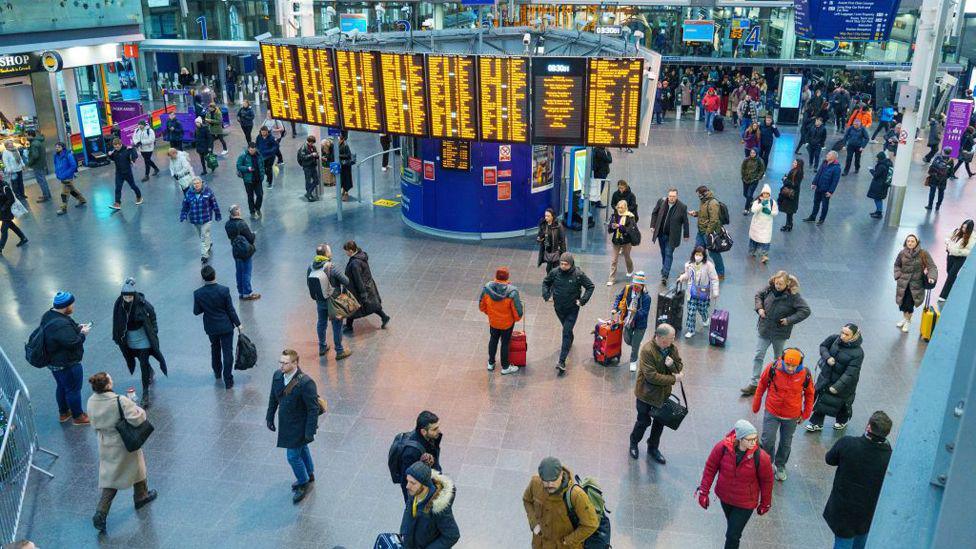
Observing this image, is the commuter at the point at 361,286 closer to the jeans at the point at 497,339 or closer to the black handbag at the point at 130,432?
the jeans at the point at 497,339

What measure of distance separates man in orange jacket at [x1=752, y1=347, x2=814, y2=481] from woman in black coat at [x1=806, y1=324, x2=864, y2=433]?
0.84 meters

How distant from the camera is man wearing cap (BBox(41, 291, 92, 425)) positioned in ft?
30.9

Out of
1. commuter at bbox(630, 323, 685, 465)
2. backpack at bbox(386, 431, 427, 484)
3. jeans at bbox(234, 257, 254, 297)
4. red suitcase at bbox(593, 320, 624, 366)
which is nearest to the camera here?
backpack at bbox(386, 431, 427, 484)

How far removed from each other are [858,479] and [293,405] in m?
5.20

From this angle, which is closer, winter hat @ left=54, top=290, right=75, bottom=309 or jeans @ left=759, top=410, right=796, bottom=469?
jeans @ left=759, top=410, right=796, bottom=469

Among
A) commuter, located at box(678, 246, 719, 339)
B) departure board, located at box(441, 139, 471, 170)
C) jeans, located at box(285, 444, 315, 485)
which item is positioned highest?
departure board, located at box(441, 139, 471, 170)

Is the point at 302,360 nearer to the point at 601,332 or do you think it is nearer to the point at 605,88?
the point at 601,332

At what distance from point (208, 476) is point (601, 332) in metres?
5.44

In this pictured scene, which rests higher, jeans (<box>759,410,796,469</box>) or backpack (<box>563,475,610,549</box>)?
backpack (<box>563,475,610,549</box>)

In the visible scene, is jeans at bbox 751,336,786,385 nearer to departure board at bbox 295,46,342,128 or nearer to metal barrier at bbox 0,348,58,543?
Answer: metal barrier at bbox 0,348,58,543

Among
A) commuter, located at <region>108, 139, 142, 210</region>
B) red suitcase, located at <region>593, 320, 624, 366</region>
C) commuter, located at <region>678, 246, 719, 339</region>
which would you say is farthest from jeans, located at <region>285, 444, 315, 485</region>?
commuter, located at <region>108, 139, 142, 210</region>

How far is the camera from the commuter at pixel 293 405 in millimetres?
7969

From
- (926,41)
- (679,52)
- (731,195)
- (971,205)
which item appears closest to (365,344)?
(731,195)

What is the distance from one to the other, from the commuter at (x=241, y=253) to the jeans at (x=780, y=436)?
8.57 m
